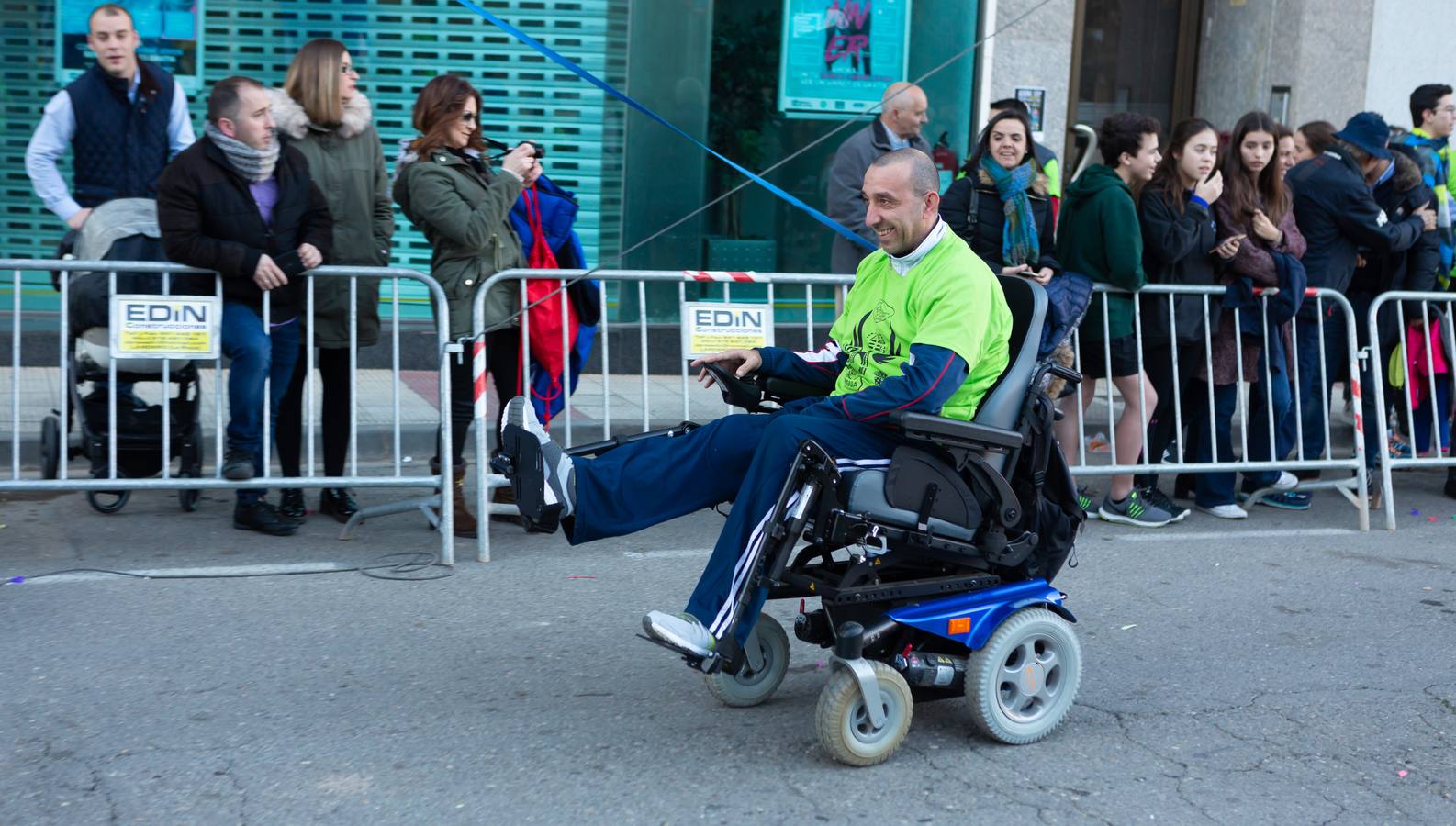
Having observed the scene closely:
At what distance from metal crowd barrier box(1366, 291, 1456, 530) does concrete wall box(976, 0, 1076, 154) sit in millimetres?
3829

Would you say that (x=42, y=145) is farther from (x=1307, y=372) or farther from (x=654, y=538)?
(x=1307, y=372)

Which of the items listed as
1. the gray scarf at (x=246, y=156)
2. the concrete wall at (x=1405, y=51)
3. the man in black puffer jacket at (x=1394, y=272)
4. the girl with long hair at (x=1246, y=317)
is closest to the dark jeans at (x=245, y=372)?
the gray scarf at (x=246, y=156)

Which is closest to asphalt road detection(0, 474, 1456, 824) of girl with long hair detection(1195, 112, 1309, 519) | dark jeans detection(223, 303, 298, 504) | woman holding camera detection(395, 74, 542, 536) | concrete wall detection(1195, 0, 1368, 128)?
dark jeans detection(223, 303, 298, 504)

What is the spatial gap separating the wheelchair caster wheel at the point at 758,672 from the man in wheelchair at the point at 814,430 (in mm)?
416

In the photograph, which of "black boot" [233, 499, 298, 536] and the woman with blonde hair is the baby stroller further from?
the woman with blonde hair

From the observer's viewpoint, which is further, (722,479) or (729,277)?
(729,277)

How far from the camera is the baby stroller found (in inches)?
247

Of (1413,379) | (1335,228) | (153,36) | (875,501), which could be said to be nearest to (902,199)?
(875,501)

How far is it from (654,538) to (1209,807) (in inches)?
129

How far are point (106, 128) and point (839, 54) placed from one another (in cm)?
563

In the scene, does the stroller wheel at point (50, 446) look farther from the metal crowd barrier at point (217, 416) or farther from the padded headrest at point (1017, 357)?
the padded headrest at point (1017, 357)

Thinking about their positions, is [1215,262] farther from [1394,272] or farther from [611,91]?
[611,91]

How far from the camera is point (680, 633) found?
3.92m

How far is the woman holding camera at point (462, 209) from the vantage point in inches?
257
